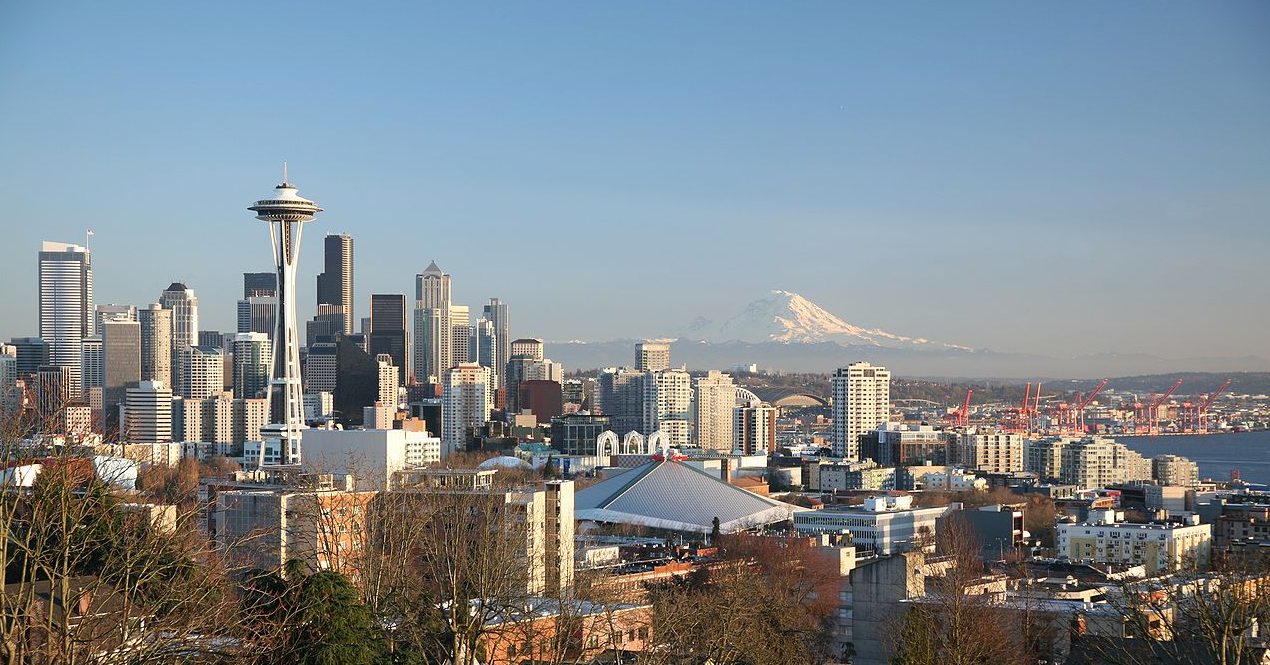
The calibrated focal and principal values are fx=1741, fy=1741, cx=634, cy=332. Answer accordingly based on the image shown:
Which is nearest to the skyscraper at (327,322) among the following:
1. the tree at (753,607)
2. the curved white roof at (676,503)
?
the curved white roof at (676,503)

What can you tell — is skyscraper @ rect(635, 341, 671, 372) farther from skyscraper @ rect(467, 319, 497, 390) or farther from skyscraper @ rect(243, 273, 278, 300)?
skyscraper @ rect(243, 273, 278, 300)

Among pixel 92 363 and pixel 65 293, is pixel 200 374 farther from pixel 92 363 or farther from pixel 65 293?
pixel 65 293

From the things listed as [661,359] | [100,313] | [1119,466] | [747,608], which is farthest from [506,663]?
[661,359]

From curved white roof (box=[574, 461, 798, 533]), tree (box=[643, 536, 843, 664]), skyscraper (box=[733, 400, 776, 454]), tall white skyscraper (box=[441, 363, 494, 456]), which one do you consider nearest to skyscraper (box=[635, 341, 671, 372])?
tall white skyscraper (box=[441, 363, 494, 456])

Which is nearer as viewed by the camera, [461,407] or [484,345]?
[461,407]

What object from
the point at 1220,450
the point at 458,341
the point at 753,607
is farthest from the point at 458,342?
the point at 753,607

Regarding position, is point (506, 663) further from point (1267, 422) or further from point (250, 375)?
point (1267, 422)

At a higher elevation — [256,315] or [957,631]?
[256,315]
